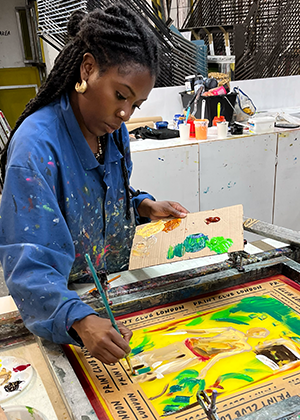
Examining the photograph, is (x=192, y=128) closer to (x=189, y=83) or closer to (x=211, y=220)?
(x=189, y=83)

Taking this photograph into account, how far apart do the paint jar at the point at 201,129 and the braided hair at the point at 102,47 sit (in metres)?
1.54

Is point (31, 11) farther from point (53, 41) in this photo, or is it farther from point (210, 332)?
point (210, 332)

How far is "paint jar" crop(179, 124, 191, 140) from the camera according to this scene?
250cm

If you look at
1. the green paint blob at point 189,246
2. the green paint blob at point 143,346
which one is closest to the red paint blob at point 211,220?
the green paint blob at point 189,246

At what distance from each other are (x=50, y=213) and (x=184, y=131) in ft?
5.90

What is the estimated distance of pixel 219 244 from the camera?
109 centimetres

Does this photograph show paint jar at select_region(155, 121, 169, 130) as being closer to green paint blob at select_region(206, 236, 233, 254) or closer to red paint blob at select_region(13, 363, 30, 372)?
green paint blob at select_region(206, 236, 233, 254)

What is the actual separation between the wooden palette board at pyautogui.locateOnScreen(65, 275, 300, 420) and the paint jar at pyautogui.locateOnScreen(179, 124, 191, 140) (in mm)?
1649

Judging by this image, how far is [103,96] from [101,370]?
65cm

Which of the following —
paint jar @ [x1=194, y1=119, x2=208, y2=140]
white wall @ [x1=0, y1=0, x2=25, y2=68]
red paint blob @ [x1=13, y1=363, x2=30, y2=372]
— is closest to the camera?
red paint blob @ [x1=13, y1=363, x2=30, y2=372]

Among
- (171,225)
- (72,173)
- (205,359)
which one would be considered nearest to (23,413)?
(205,359)

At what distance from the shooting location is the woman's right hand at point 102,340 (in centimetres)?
72

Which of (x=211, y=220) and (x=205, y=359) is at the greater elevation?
(x=211, y=220)

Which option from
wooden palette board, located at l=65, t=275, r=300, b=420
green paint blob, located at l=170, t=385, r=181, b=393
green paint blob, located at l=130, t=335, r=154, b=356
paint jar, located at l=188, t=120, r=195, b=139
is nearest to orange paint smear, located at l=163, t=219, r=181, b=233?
wooden palette board, located at l=65, t=275, r=300, b=420
